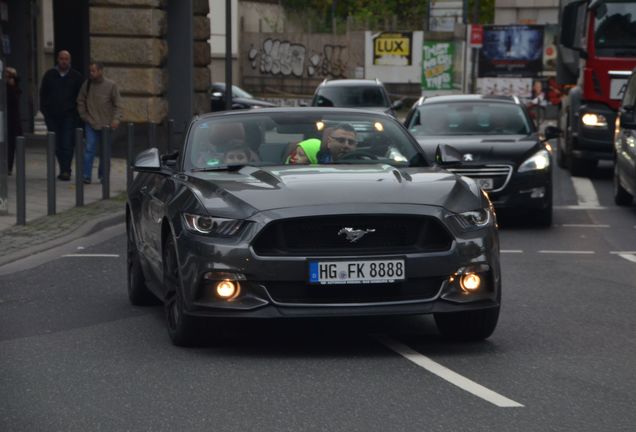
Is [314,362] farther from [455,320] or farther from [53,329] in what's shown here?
[53,329]

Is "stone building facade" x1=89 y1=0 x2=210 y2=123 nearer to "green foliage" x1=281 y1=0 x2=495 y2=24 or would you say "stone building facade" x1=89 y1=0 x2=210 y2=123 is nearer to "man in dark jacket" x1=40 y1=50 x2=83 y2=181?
"man in dark jacket" x1=40 y1=50 x2=83 y2=181

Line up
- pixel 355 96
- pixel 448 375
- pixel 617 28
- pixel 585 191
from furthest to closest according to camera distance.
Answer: pixel 355 96
pixel 617 28
pixel 585 191
pixel 448 375

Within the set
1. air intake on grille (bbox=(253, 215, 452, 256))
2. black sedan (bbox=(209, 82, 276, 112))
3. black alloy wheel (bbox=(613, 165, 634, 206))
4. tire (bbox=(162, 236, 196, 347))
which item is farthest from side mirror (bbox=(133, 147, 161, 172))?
black sedan (bbox=(209, 82, 276, 112))

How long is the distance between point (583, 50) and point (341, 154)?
1451cm

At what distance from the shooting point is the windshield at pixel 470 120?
699 inches

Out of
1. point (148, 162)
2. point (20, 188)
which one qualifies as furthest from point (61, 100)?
point (148, 162)

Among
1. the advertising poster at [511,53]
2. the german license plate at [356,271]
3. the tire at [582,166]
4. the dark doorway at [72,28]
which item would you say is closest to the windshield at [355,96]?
the dark doorway at [72,28]

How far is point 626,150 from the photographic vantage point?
18141 millimetres

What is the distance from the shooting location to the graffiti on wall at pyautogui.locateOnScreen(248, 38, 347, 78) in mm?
62844

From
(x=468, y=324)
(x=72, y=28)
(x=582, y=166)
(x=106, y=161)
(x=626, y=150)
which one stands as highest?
(x=72, y=28)

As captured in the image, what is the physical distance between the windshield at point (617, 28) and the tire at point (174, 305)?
15524 millimetres

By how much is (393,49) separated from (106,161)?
133ft

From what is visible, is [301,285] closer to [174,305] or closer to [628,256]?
[174,305]

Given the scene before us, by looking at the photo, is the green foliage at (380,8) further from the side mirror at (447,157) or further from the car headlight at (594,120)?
the side mirror at (447,157)
